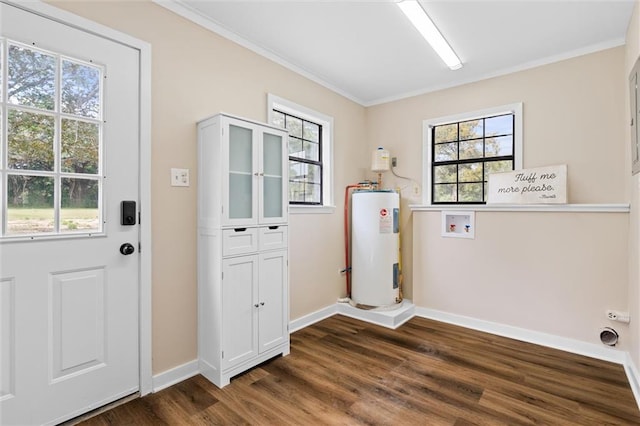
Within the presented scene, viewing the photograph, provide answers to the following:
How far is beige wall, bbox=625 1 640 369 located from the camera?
211cm

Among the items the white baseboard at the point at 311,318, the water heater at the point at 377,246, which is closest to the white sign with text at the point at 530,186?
the water heater at the point at 377,246

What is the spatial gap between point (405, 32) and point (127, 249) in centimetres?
264

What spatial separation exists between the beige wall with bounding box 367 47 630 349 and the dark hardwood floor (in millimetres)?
448

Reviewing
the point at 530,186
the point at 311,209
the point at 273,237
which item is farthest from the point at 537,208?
the point at 273,237

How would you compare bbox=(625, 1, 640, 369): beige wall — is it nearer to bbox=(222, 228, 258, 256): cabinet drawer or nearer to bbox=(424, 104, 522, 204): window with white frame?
bbox=(424, 104, 522, 204): window with white frame

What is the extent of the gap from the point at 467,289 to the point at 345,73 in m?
2.66

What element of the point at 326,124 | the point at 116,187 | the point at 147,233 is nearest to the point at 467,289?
the point at 326,124

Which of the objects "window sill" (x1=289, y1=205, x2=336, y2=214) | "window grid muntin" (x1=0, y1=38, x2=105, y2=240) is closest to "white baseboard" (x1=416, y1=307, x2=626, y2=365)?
"window sill" (x1=289, y1=205, x2=336, y2=214)

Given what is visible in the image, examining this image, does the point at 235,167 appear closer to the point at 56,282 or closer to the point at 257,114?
the point at 257,114

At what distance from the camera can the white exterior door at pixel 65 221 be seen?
159 centimetres

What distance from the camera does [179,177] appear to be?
7.38 feet

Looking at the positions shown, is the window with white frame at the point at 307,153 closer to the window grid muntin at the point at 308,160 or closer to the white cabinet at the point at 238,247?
the window grid muntin at the point at 308,160

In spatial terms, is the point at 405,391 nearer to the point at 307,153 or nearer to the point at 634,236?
the point at 634,236

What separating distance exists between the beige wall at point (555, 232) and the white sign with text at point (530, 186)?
0.10 m
